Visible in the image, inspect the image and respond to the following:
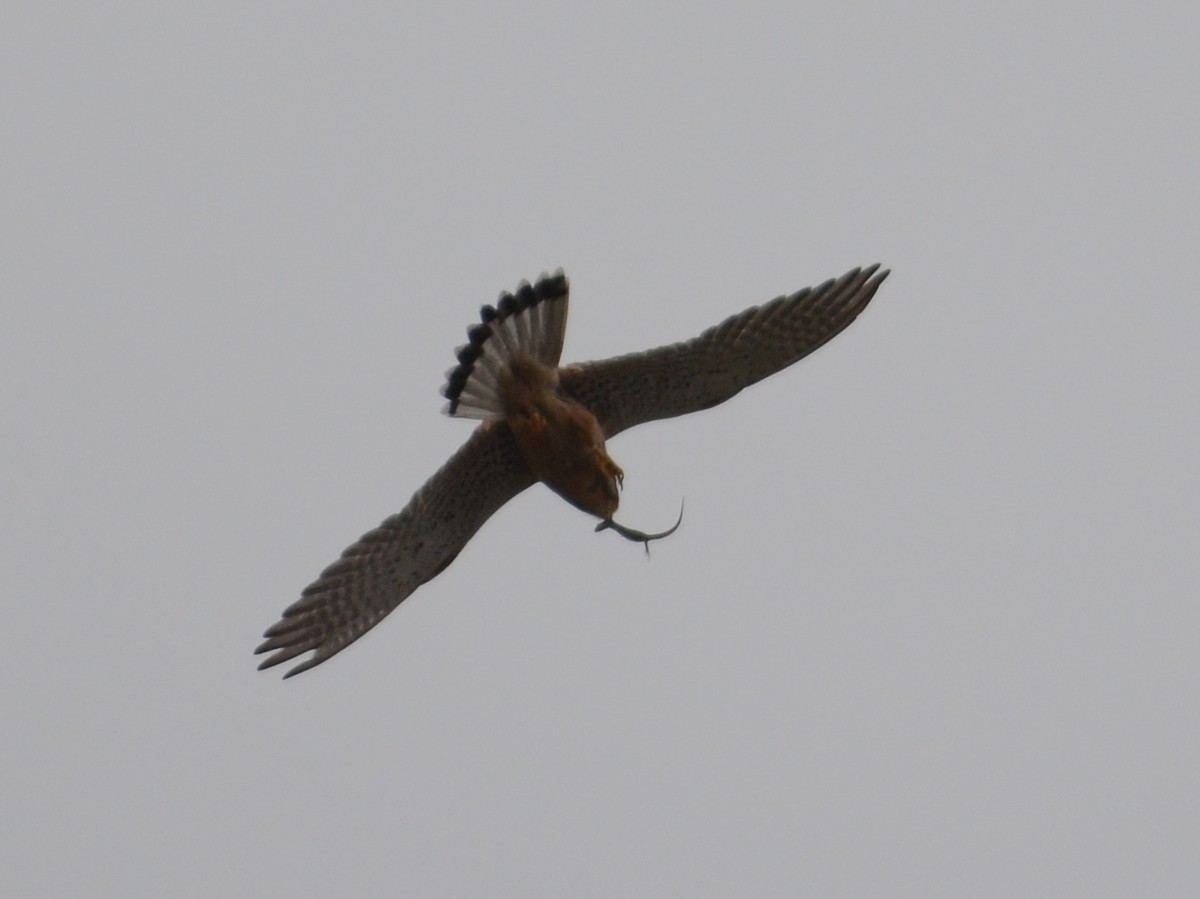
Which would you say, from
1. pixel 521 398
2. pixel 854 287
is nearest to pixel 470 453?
pixel 521 398

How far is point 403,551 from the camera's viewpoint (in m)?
13.8

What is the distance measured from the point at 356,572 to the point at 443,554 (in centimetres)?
59

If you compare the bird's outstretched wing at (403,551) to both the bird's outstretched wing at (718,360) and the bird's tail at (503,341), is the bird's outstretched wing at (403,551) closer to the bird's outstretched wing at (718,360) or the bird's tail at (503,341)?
the bird's tail at (503,341)

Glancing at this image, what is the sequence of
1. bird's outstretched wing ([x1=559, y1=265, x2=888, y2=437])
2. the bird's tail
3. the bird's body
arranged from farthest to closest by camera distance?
bird's outstretched wing ([x1=559, y1=265, x2=888, y2=437]), the bird's body, the bird's tail

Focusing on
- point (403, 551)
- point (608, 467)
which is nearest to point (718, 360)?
point (608, 467)

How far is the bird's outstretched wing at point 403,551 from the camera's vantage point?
13.6 metres

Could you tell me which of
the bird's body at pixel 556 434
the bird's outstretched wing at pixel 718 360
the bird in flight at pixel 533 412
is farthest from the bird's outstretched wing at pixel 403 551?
the bird's outstretched wing at pixel 718 360

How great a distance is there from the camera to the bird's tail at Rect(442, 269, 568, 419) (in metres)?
13.0

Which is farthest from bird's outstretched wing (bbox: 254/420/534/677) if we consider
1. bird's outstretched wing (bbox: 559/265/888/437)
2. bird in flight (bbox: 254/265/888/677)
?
bird's outstretched wing (bbox: 559/265/888/437)

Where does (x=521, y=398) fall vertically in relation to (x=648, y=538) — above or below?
above

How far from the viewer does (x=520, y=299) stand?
42.8 ft

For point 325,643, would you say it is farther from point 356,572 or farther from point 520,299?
point 520,299

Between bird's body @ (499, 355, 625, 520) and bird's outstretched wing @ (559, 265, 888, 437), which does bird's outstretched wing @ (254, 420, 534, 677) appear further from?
bird's outstretched wing @ (559, 265, 888, 437)

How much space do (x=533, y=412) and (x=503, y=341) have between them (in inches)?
18.7
